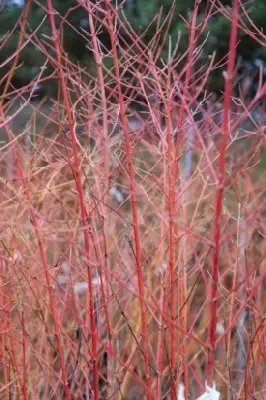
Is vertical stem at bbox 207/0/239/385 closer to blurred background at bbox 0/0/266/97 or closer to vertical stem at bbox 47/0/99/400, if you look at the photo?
vertical stem at bbox 47/0/99/400

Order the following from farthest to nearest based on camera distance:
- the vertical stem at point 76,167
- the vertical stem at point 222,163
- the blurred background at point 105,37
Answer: the blurred background at point 105,37 < the vertical stem at point 76,167 < the vertical stem at point 222,163

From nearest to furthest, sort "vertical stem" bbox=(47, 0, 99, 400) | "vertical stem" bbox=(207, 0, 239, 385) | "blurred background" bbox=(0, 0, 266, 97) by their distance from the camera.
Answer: "vertical stem" bbox=(207, 0, 239, 385), "vertical stem" bbox=(47, 0, 99, 400), "blurred background" bbox=(0, 0, 266, 97)

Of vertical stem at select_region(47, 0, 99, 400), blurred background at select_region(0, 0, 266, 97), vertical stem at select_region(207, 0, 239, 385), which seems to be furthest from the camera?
blurred background at select_region(0, 0, 266, 97)

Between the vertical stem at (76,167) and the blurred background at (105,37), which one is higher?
the blurred background at (105,37)

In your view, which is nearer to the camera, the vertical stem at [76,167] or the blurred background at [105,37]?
the vertical stem at [76,167]

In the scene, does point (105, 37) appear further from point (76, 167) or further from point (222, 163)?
point (222, 163)

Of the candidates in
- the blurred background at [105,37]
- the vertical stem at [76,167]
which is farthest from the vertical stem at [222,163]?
the blurred background at [105,37]

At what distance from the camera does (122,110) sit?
2.60 metres

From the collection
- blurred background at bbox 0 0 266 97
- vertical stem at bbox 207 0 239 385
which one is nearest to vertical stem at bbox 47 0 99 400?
vertical stem at bbox 207 0 239 385

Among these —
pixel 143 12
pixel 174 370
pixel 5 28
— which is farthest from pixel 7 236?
pixel 5 28

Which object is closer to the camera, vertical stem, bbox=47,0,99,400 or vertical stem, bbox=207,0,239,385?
vertical stem, bbox=207,0,239,385

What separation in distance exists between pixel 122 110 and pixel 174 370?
113 centimetres

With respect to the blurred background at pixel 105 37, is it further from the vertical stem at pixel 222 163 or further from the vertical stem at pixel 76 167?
the vertical stem at pixel 222 163

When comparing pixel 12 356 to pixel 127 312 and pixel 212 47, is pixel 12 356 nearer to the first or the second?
pixel 127 312
